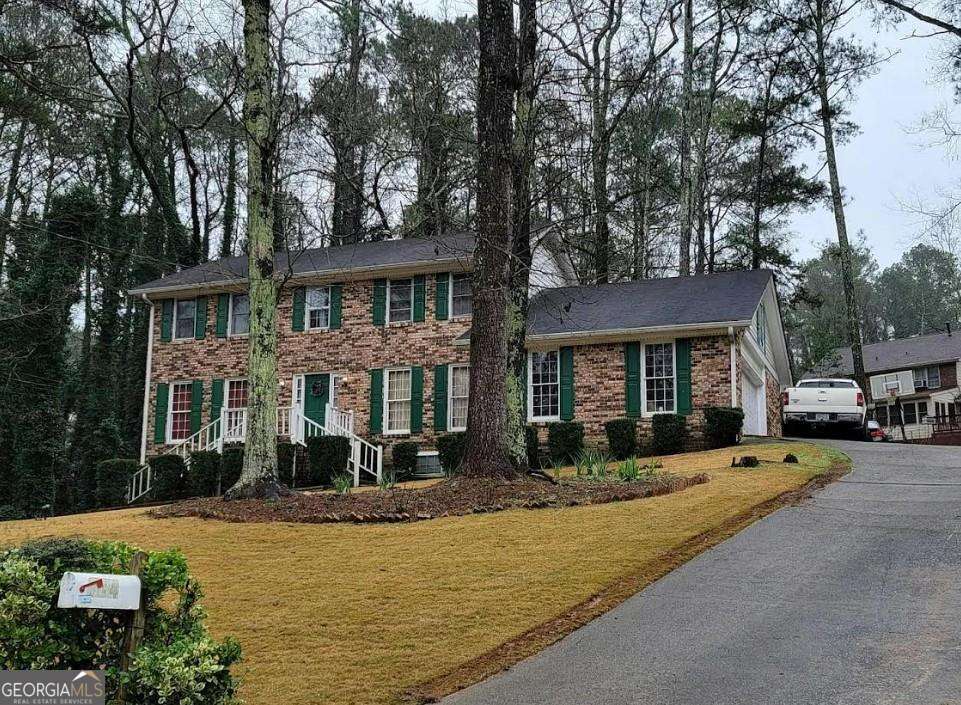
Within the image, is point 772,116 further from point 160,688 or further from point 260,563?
point 160,688

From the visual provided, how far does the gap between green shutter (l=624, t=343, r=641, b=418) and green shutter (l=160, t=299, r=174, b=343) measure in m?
12.4

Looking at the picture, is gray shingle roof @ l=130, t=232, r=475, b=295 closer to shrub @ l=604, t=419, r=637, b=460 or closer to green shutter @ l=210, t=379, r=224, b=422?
green shutter @ l=210, t=379, r=224, b=422

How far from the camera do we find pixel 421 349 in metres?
22.0

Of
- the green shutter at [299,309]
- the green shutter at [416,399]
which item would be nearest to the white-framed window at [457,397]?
the green shutter at [416,399]

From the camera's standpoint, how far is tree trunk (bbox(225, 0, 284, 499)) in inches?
548

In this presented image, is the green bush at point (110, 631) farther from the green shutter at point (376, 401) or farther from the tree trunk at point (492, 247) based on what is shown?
the green shutter at point (376, 401)

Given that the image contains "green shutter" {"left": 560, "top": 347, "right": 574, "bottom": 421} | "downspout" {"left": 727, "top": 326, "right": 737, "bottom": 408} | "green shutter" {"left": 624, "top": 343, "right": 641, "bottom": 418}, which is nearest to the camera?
"downspout" {"left": 727, "top": 326, "right": 737, "bottom": 408}

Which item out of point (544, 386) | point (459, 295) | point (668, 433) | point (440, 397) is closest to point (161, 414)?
point (440, 397)

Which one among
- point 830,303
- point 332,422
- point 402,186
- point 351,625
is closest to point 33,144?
point 402,186

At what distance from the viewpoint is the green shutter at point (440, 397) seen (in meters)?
21.4

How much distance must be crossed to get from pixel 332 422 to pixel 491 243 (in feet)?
29.1

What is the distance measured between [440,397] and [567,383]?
10.1 ft

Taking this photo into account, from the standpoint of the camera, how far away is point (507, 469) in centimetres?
1291

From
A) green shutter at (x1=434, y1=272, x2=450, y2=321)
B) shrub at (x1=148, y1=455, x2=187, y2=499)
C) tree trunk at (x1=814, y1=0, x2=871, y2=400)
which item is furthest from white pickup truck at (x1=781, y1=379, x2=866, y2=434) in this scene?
shrub at (x1=148, y1=455, x2=187, y2=499)
